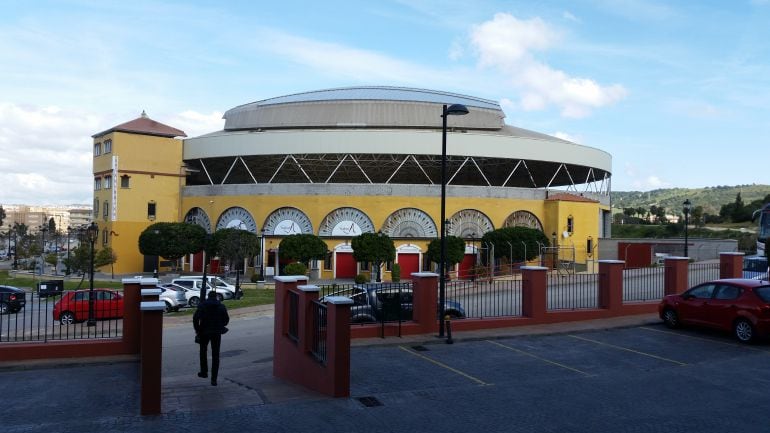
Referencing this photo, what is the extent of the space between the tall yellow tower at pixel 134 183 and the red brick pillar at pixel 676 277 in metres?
42.8

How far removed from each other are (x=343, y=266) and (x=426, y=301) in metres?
33.0

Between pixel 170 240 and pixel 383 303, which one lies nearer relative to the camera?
pixel 383 303

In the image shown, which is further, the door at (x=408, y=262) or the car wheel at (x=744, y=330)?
the door at (x=408, y=262)

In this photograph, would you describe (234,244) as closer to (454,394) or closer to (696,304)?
(696,304)

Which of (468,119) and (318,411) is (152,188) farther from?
(318,411)

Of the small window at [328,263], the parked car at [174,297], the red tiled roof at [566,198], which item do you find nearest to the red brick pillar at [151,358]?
the parked car at [174,297]

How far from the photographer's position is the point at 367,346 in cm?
1322

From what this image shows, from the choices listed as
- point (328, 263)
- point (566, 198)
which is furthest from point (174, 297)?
point (566, 198)

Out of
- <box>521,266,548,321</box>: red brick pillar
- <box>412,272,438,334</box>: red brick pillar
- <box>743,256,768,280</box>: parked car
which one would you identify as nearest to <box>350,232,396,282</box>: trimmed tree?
<box>743,256,768,280</box>: parked car

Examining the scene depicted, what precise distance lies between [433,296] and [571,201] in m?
37.3

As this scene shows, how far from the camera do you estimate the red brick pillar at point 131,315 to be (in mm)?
12266

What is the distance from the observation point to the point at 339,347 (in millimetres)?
9531

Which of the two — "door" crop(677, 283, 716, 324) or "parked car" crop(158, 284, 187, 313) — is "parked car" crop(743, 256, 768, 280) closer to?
"door" crop(677, 283, 716, 324)

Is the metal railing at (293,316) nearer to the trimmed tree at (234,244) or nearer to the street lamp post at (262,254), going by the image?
the trimmed tree at (234,244)
